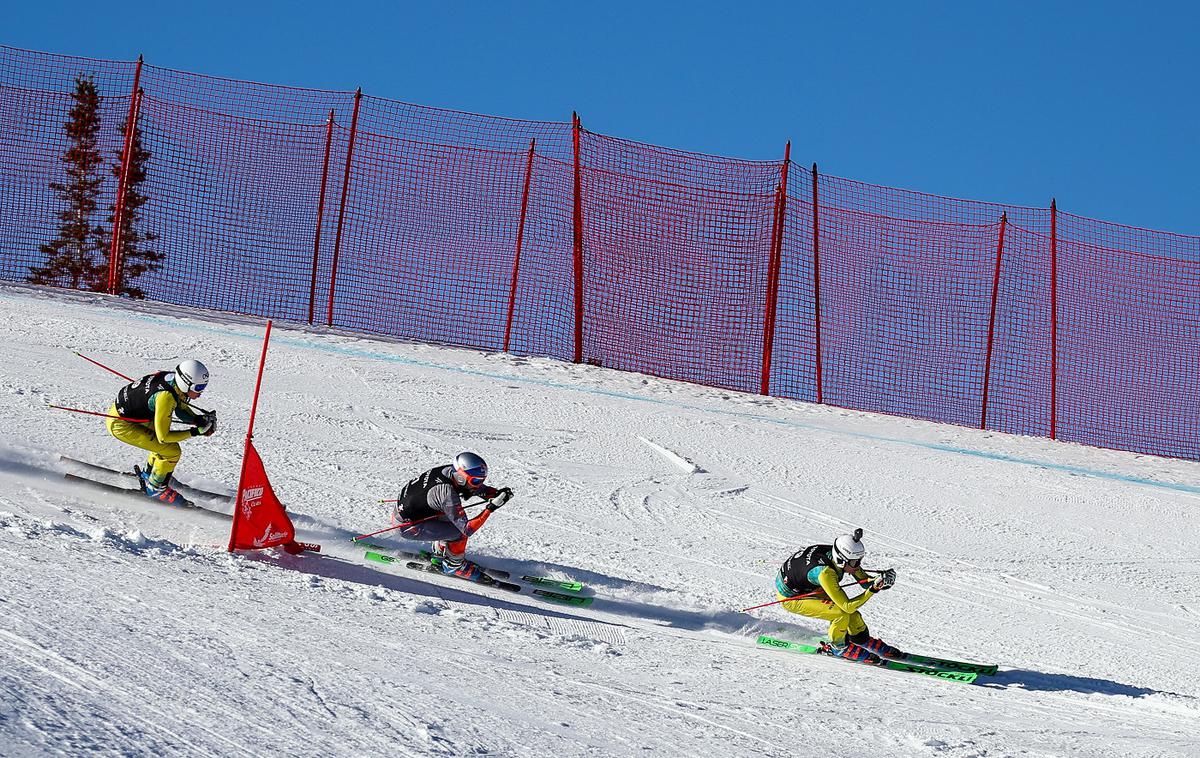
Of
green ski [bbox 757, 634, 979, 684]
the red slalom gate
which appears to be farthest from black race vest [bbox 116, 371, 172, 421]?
green ski [bbox 757, 634, 979, 684]

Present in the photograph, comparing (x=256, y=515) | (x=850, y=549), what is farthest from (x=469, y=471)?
(x=850, y=549)

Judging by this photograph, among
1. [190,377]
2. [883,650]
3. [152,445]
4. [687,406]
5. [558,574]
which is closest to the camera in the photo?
[883,650]

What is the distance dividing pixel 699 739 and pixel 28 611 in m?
2.94

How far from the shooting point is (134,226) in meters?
16.8

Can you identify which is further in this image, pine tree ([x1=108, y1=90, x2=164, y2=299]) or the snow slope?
pine tree ([x1=108, y1=90, x2=164, y2=299])

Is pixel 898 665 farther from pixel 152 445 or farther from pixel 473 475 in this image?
pixel 152 445

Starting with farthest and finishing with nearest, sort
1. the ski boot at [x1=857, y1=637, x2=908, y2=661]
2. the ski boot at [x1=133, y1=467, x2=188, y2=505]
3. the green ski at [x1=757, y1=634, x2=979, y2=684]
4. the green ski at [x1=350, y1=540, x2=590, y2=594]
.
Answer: the ski boot at [x1=133, y1=467, x2=188, y2=505], the green ski at [x1=350, y1=540, x2=590, y2=594], the ski boot at [x1=857, y1=637, x2=908, y2=661], the green ski at [x1=757, y1=634, x2=979, y2=684]

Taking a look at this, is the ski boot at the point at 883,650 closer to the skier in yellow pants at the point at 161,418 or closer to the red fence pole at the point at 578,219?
the skier in yellow pants at the point at 161,418

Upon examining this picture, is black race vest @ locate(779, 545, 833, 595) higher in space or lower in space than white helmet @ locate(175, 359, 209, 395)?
lower

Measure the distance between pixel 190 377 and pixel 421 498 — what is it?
1.97 meters

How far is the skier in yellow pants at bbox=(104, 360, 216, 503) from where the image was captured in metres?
9.30

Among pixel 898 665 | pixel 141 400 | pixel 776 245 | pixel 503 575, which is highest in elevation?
pixel 776 245

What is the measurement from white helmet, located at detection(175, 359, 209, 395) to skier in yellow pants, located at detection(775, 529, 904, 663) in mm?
4548

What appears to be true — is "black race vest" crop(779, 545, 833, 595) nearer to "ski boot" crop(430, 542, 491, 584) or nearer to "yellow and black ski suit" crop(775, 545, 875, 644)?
"yellow and black ski suit" crop(775, 545, 875, 644)
